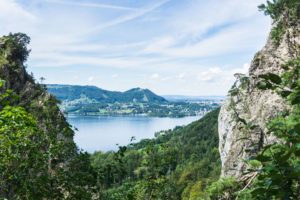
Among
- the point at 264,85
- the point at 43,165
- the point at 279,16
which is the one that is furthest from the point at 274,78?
the point at 279,16

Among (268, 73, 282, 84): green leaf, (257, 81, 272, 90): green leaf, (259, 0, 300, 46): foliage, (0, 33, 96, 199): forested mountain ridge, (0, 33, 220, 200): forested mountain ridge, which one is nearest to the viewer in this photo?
(268, 73, 282, 84): green leaf

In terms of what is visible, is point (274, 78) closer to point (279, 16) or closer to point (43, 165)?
point (43, 165)

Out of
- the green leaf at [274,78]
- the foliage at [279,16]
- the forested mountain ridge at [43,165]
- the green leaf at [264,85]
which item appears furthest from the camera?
the foliage at [279,16]

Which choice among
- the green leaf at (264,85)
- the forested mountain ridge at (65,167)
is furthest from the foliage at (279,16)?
the green leaf at (264,85)

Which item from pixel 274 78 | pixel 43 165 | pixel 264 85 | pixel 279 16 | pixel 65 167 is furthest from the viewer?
pixel 279 16

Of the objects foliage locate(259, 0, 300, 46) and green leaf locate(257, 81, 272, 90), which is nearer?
green leaf locate(257, 81, 272, 90)

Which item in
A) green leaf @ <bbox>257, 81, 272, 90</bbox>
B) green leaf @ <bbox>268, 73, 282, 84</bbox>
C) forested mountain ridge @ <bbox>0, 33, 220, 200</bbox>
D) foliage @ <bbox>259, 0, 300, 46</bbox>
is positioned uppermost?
foliage @ <bbox>259, 0, 300, 46</bbox>

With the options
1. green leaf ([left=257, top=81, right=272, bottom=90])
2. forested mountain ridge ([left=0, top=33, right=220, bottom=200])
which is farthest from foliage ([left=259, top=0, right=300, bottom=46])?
green leaf ([left=257, top=81, right=272, bottom=90])

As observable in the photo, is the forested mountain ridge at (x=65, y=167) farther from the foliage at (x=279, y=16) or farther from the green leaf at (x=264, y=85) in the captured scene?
the foliage at (x=279, y=16)

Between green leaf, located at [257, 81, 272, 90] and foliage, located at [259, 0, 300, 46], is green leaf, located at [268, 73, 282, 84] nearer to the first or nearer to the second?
green leaf, located at [257, 81, 272, 90]

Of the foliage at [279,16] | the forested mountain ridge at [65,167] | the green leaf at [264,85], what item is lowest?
the forested mountain ridge at [65,167]

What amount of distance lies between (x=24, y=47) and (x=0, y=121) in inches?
2413

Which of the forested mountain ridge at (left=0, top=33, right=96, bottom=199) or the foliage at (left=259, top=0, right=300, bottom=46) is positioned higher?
the foliage at (left=259, top=0, right=300, bottom=46)

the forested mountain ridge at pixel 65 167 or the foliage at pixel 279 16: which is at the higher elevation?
the foliage at pixel 279 16
